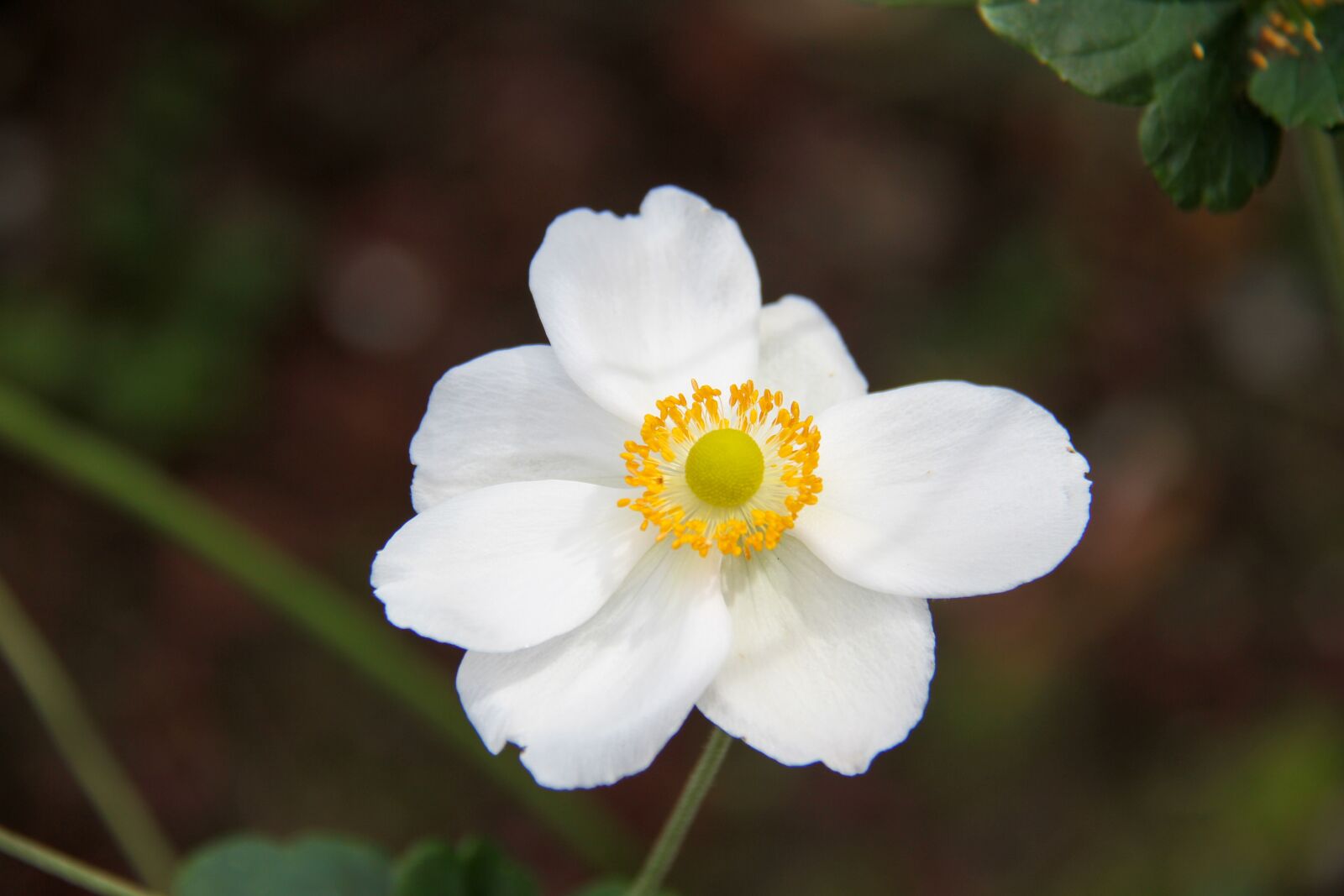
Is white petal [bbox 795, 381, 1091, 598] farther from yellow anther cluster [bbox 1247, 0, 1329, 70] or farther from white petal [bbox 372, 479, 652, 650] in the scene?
yellow anther cluster [bbox 1247, 0, 1329, 70]

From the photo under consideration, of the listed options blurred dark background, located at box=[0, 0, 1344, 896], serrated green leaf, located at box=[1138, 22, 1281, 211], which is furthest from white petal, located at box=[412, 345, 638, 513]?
blurred dark background, located at box=[0, 0, 1344, 896]

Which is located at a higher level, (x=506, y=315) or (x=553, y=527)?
(x=553, y=527)

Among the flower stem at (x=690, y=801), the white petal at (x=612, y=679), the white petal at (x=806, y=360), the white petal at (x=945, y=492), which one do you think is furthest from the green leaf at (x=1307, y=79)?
the flower stem at (x=690, y=801)

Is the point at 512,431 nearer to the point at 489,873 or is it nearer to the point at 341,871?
the point at 489,873

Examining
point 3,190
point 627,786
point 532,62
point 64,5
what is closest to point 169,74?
point 64,5

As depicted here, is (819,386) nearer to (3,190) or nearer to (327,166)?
(327,166)

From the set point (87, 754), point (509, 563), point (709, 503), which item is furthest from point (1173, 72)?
point (87, 754)

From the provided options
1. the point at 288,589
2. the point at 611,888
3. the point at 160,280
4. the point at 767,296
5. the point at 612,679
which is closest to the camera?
the point at 612,679
